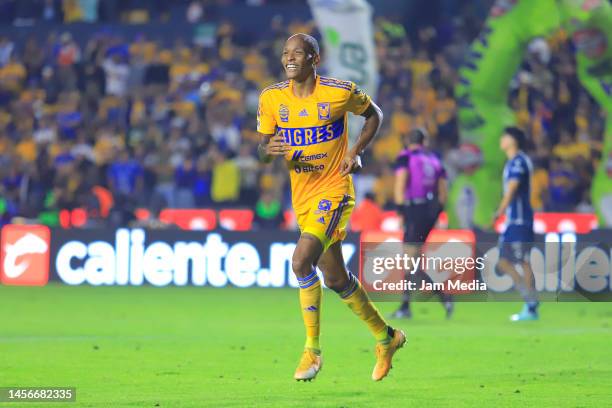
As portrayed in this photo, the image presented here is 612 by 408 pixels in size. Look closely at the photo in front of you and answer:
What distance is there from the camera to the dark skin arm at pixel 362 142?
29.4 ft

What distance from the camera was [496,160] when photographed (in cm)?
2206

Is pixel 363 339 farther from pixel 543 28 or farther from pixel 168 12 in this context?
pixel 168 12

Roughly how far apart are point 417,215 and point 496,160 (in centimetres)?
700

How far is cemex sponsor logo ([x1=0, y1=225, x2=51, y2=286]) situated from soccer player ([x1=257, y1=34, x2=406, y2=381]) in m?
11.8

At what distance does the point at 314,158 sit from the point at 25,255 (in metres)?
12.3

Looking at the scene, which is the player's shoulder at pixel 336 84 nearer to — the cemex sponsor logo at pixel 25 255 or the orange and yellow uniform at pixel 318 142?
the orange and yellow uniform at pixel 318 142

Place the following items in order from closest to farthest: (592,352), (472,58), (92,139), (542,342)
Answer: (592,352) < (542,342) < (472,58) < (92,139)

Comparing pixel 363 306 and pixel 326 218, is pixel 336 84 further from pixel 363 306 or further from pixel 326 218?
pixel 363 306

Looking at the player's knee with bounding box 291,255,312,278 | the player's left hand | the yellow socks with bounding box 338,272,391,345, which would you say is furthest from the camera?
the yellow socks with bounding box 338,272,391,345

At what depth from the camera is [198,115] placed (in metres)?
27.0

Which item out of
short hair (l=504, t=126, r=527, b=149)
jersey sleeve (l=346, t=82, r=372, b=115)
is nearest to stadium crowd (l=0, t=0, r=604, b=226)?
short hair (l=504, t=126, r=527, b=149)

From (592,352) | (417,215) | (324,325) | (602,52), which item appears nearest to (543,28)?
(602,52)

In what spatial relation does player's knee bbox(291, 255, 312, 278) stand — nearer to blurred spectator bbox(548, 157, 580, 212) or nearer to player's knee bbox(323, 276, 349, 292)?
player's knee bbox(323, 276, 349, 292)

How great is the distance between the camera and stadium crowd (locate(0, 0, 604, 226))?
24.0m
